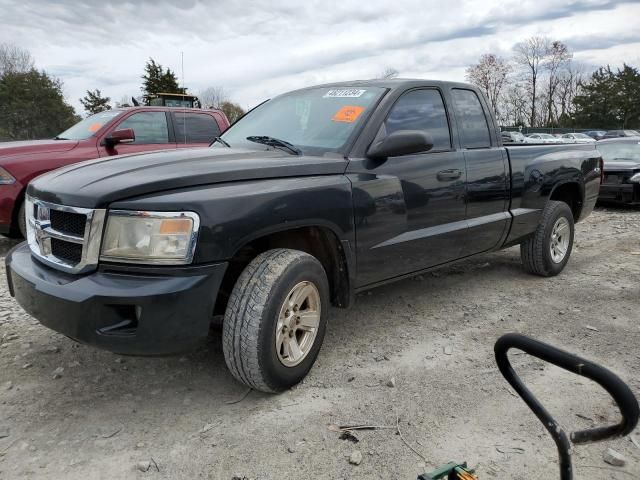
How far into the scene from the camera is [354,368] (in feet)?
10.1

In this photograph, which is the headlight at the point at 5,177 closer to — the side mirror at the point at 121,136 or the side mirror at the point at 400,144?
the side mirror at the point at 121,136

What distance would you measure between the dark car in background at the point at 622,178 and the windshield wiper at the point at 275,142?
8.20 metres

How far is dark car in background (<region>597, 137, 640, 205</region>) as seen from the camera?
923cm

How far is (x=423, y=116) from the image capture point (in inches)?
147

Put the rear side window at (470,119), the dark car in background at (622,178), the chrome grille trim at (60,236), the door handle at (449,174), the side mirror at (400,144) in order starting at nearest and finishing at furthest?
1. the chrome grille trim at (60,236)
2. the side mirror at (400,144)
3. the door handle at (449,174)
4. the rear side window at (470,119)
5. the dark car in background at (622,178)

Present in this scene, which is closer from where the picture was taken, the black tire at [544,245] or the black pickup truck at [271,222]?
the black pickup truck at [271,222]

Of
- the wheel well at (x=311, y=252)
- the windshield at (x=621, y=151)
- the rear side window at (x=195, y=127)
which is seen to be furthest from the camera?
the windshield at (x=621, y=151)

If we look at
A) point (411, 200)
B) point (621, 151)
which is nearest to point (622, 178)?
point (621, 151)

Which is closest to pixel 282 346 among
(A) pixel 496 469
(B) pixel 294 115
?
(A) pixel 496 469

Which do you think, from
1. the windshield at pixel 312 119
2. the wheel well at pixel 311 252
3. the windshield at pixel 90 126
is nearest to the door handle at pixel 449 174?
the windshield at pixel 312 119

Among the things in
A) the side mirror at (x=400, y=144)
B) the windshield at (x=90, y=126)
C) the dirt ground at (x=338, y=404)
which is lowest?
the dirt ground at (x=338, y=404)

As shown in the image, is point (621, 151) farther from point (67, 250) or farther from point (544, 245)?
point (67, 250)

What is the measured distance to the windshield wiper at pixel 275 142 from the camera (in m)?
3.21

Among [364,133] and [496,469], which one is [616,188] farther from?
[496,469]
